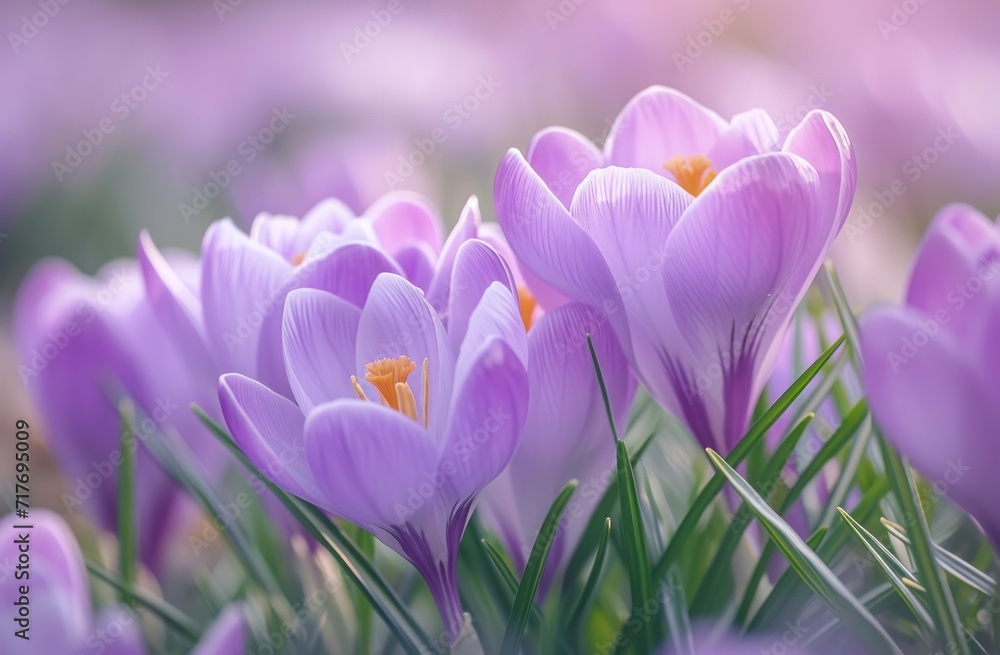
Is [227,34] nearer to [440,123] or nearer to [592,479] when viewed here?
[440,123]

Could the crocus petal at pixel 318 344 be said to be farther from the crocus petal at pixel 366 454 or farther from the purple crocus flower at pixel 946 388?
the purple crocus flower at pixel 946 388

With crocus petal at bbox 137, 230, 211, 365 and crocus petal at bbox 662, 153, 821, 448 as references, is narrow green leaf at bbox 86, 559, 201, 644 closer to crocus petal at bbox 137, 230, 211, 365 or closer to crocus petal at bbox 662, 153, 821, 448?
crocus petal at bbox 137, 230, 211, 365

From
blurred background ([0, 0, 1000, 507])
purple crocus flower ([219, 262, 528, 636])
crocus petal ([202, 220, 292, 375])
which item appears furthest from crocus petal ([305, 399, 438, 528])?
blurred background ([0, 0, 1000, 507])

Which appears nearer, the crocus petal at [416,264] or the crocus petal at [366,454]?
the crocus petal at [366,454]

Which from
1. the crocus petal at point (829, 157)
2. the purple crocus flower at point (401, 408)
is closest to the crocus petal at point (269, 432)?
the purple crocus flower at point (401, 408)

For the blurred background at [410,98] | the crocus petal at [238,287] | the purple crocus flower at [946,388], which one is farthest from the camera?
the blurred background at [410,98]
